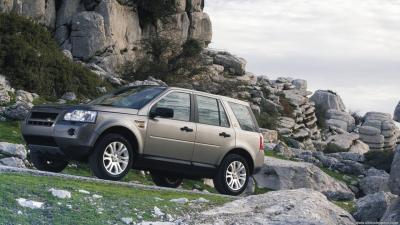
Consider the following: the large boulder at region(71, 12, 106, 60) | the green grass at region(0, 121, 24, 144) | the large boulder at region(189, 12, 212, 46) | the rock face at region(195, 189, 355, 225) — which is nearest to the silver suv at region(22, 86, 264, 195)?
the rock face at region(195, 189, 355, 225)

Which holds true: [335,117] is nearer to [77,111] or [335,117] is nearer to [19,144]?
[19,144]

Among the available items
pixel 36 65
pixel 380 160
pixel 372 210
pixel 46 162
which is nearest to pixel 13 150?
pixel 46 162

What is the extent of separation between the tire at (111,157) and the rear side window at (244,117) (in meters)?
2.72

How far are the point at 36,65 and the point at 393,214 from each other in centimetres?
1908

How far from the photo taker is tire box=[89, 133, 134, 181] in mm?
13016

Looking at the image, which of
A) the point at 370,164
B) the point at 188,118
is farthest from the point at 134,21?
the point at 188,118

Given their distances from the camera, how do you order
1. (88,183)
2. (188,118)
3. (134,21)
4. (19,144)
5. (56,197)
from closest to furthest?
(56,197) < (88,183) < (188,118) < (19,144) < (134,21)

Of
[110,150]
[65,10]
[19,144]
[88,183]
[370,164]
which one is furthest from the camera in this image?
[65,10]

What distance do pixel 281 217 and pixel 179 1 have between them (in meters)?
39.3

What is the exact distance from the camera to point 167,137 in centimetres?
1382

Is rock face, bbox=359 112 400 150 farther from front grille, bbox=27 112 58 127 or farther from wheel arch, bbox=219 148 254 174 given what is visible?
front grille, bbox=27 112 58 127

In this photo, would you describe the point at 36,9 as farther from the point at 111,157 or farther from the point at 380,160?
the point at 111,157

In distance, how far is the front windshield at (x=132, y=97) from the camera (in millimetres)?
13781

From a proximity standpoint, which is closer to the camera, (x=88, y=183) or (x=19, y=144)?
(x=88, y=183)
